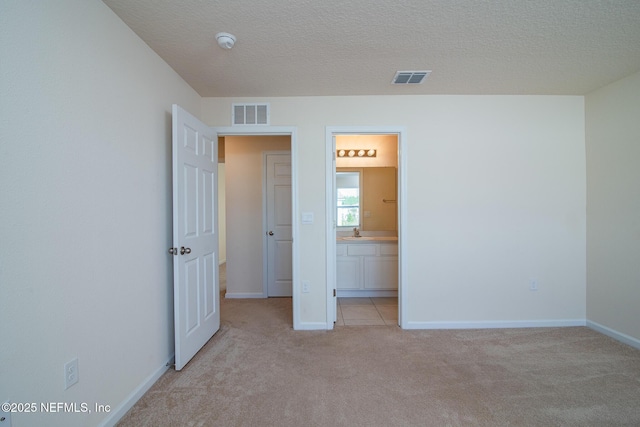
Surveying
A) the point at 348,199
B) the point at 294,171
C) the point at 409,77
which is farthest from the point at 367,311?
the point at 409,77

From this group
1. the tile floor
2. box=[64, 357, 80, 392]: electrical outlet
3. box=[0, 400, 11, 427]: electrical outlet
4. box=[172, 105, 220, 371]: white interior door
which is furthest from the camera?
the tile floor

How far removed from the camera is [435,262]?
9.32ft

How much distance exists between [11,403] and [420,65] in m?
3.00

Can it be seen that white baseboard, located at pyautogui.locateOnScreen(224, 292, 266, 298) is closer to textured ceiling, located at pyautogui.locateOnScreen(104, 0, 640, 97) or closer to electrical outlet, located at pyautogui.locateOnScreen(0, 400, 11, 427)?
textured ceiling, located at pyautogui.locateOnScreen(104, 0, 640, 97)

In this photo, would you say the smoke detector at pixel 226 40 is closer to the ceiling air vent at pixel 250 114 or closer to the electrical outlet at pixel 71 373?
the ceiling air vent at pixel 250 114

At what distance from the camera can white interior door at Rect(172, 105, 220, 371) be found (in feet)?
6.67

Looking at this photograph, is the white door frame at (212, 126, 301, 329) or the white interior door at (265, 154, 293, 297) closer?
the white door frame at (212, 126, 301, 329)

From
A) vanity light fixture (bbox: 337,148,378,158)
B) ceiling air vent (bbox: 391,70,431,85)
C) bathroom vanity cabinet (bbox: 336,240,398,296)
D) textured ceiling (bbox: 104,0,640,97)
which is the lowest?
bathroom vanity cabinet (bbox: 336,240,398,296)

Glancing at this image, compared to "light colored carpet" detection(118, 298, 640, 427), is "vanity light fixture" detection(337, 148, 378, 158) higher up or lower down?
higher up

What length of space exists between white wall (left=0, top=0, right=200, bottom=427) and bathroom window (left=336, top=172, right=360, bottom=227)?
2.76m

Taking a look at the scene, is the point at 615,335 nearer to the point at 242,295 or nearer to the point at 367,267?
the point at 367,267

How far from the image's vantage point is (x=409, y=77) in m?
2.39

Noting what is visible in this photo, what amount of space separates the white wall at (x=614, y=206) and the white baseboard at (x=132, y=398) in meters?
3.94

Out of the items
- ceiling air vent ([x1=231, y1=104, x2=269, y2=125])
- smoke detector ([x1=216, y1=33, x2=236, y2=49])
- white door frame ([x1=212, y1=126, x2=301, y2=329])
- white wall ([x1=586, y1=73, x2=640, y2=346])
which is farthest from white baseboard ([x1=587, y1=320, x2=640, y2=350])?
smoke detector ([x1=216, y1=33, x2=236, y2=49])
